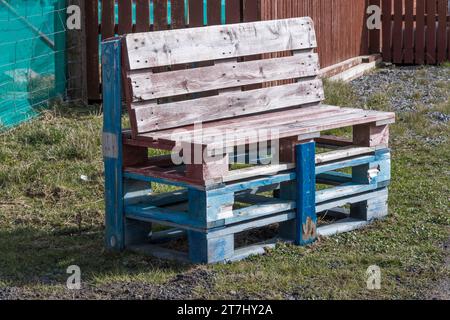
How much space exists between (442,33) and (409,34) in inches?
20.2

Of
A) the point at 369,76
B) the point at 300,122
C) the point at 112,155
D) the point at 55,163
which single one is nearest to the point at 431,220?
the point at 300,122

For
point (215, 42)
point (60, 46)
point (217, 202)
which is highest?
point (215, 42)

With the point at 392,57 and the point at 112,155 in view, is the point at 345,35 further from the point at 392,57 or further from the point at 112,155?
the point at 112,155

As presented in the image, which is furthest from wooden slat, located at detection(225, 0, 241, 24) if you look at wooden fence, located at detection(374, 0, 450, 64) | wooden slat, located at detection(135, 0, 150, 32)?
wooden fence, located at detection(374, 0, 450, 64)

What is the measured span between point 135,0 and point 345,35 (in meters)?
4.08

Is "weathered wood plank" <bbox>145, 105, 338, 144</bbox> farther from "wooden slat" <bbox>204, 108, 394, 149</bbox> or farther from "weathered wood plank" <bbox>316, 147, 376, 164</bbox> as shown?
"weathered wood plank" <bbox>316, 147, 376, 164</bbox>

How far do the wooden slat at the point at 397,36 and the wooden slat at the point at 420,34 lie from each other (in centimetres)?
24

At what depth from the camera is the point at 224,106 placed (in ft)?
20.7

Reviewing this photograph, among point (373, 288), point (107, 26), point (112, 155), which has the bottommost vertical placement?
point (373, 288)

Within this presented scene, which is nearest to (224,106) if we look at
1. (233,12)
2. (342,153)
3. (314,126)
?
(314,126)

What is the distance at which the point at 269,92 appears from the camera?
6.63 metres

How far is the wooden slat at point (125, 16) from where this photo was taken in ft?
34.7

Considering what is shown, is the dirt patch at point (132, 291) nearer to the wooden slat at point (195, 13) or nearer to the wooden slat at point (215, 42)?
the wooden slat at point (215, 42)

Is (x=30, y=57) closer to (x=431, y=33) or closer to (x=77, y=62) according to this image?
(x=77, y=62)
